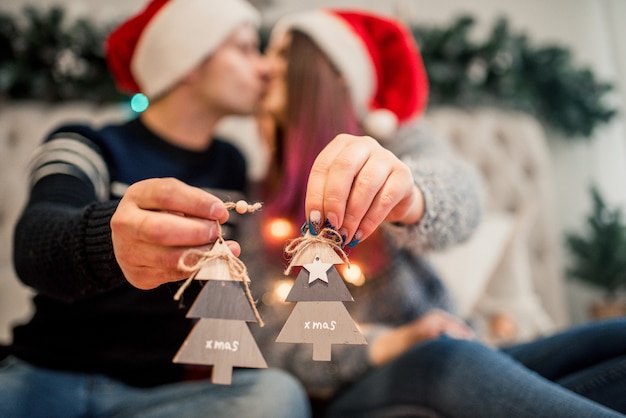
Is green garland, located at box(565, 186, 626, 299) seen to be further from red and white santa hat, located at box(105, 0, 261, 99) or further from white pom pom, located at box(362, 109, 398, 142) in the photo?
red and white santa hat, located at box(105, 0, 261, 99)

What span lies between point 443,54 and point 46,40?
44.1 inches

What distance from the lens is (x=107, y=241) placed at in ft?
1.09

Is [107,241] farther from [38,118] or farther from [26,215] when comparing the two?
[38,118]

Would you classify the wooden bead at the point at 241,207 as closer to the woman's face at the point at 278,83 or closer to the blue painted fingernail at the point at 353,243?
the blue painted fingernail at the point at 353,243

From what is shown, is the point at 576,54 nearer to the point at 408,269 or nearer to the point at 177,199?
the point at 408,269

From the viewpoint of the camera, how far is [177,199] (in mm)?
295

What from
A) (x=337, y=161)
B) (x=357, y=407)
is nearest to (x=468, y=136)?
(x=357, y=407)

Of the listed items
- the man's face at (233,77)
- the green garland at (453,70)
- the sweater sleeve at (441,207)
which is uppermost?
the green garland at (453,70)

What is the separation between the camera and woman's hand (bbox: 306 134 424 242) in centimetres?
32

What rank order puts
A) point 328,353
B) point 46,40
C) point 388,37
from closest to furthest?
point 328,353, point 388,37, point 46,40

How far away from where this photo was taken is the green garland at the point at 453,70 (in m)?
1.11

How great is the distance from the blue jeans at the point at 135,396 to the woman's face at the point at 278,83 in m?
0.52

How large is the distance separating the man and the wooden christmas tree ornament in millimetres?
11

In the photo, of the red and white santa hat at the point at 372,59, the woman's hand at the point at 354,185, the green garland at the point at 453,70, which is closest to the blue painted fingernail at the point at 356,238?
the woman's hand at the point at 354,185
